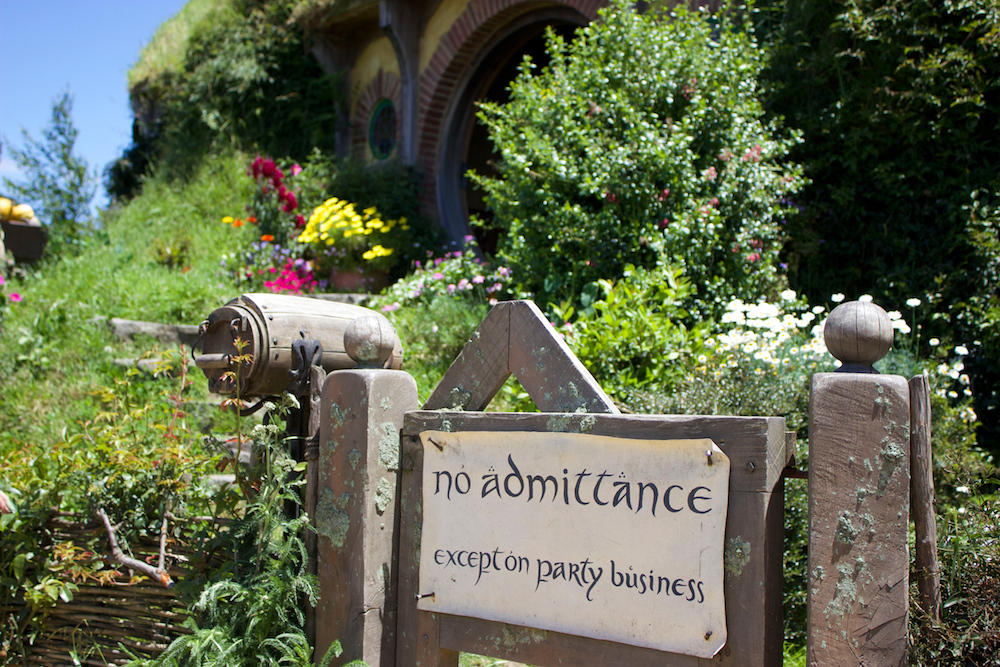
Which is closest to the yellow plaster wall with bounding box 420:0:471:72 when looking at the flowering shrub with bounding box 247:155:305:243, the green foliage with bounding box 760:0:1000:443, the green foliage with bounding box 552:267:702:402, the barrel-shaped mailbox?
the flowering shrub with bounding box 247:155:305:243

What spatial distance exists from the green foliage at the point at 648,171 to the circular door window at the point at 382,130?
3426mm

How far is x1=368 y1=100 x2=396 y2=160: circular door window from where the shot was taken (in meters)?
7.48

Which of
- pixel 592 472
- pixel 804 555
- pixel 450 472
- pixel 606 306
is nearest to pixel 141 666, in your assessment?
pixel 450 472

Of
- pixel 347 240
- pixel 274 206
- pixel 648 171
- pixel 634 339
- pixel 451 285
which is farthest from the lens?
pixel 274 206

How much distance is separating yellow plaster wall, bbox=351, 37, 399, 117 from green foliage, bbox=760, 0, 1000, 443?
4.11 metres

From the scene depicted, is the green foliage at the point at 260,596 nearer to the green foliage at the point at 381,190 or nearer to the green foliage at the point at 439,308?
the green foliage at the point at 439,308

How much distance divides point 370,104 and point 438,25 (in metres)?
1.20

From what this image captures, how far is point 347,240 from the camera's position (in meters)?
5.83

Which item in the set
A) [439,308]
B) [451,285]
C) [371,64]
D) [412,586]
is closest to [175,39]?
[371,64]

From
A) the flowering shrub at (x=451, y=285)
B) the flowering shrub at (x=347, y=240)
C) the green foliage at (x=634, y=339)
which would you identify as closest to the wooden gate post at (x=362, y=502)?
the green foliage at (x=634, y=339)

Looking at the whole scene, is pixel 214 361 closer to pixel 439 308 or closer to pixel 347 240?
pixel 439 308

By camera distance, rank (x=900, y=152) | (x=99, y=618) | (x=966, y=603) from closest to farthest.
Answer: (x=966, y=603) < (x=99, y=618) < (x=900, y=152)

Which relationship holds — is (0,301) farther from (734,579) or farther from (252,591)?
(734,579)

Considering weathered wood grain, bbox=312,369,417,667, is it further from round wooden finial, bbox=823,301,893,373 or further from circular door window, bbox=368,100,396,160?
circular door window, bbox=368,100,396,160
